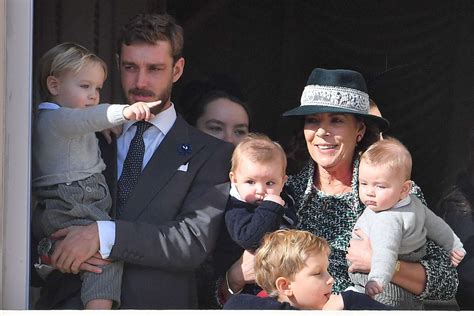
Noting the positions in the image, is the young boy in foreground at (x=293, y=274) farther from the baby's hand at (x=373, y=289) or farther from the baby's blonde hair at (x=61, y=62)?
the baby's blonde hair at (x=61, y=62)

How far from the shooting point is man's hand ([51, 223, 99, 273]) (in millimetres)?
4398

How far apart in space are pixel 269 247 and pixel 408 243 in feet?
1.81

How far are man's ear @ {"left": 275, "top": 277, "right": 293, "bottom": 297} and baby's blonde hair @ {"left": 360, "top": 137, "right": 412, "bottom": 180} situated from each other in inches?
21.7

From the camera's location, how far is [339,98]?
4609 mm

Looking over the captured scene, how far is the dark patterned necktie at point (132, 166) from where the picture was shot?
458cm

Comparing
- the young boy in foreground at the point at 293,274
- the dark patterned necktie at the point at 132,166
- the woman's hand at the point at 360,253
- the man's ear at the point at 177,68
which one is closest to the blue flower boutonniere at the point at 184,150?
the dark patterned necktie at the point at 132,166

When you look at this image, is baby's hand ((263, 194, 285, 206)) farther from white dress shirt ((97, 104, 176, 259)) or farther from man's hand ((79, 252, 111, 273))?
man's hand ((79, 252, 111, 273))

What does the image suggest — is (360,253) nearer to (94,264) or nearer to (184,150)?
Answer: (184,150)

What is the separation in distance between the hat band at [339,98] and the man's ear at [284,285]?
725 millimetres

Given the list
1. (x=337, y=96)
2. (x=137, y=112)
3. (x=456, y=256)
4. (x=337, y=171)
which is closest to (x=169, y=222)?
(x=137, y=112)

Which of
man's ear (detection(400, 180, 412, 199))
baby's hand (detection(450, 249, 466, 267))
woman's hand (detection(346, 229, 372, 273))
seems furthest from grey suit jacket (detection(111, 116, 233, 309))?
baby's hand (detection(450, 249, 466, 267))

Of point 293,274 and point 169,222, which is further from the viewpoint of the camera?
point 169,222

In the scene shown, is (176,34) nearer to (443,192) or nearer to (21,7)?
(21,7)

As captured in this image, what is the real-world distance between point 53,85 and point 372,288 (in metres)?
1.24
